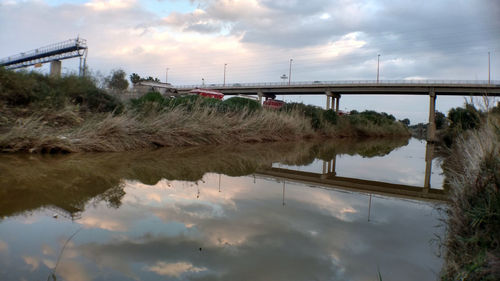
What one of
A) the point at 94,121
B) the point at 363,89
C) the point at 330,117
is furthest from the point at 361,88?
the point at 94,121

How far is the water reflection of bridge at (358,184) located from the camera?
4.41 meters

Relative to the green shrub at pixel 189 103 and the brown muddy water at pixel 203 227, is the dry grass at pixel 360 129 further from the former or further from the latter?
the brown muddy water at pixel 203 227

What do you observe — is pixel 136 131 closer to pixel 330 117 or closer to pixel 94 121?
pixel 94 121

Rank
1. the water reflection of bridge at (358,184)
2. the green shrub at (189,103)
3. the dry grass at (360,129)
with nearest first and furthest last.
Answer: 1. the water reflection of bridge at (358,184)
2. the green shrub at (189,103)
3. the dry grass at (360,129)

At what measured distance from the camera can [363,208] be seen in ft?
11.2

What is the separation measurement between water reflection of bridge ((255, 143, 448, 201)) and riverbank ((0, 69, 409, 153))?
12.0 feet

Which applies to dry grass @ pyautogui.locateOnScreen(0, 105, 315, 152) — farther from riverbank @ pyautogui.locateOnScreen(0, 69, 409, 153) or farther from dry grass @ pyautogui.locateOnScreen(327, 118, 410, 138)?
dry grass @ pyautogui.locateOnScreen(327, 118, 410, 138)

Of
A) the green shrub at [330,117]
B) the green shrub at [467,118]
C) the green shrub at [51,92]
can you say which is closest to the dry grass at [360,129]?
the green shrub at [330,117]

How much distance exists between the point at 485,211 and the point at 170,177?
3.66 meters

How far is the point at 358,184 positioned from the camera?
16.4 ft

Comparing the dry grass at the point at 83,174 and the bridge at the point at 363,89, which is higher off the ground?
the bridge at the point at 363,89

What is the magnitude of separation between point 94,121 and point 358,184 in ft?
19.4

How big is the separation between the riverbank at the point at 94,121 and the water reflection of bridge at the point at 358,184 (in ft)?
12.0

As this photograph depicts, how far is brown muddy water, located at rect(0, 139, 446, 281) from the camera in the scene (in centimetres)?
183
